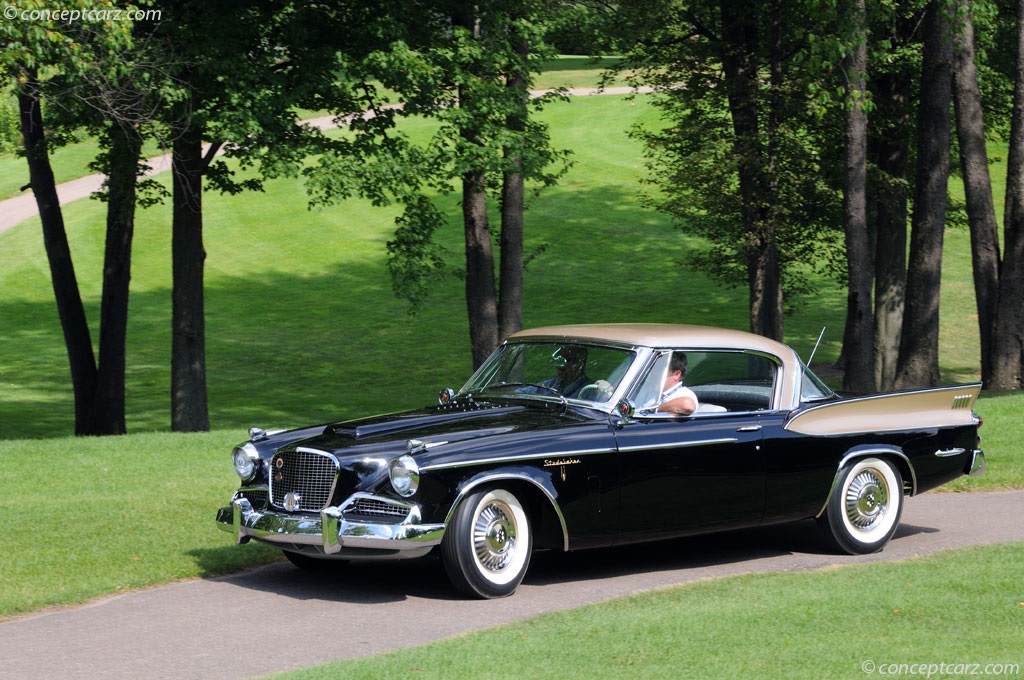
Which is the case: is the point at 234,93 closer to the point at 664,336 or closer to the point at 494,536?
the point at 664,336

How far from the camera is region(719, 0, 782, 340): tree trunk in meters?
24.1

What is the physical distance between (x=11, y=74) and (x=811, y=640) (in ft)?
43.8

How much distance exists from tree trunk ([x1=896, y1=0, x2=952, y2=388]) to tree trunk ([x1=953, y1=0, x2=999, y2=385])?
335mm

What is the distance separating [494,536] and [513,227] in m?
13.1

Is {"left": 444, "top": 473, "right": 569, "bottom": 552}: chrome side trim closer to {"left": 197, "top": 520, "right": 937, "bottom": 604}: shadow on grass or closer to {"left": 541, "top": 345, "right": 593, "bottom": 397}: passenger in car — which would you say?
{"left": 197, "top": 520, "right": 937, "bottom": 604}: shadow on grass

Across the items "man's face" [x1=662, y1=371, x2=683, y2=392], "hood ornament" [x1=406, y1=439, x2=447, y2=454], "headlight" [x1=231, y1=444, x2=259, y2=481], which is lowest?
"headlight" [x1=231, y1=444, x2=259, y2=481]

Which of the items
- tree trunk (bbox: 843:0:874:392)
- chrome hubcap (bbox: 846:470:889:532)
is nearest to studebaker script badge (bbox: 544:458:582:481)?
chrome hubcap (bbox: 846:470:889:532)

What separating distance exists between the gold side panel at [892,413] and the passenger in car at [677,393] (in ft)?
2.56

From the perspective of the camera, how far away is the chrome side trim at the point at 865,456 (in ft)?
29.3

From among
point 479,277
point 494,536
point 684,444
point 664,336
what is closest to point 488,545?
point 494,536

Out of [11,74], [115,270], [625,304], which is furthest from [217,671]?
[625,304]

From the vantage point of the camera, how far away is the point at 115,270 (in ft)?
71.4

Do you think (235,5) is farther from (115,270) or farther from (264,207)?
(264,207)

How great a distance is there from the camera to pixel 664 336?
880 centimetres
